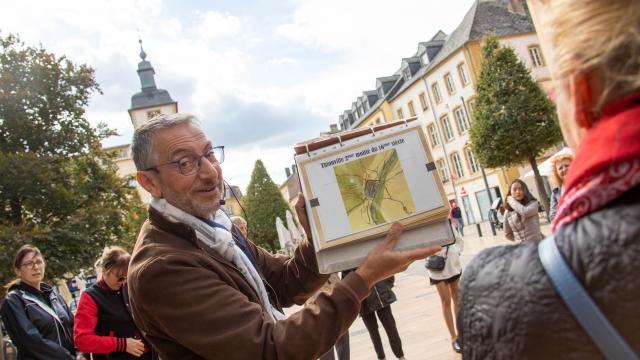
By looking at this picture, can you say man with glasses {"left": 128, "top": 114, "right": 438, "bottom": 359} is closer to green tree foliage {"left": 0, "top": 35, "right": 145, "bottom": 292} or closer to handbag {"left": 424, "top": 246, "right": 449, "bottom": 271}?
handbag {"left": 424, "top": 246, "right": 449, "bottom": 271}

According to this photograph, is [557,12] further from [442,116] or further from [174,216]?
[442,116]

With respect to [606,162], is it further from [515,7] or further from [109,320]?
[515,7]

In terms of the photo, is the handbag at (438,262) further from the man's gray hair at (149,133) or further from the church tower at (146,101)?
the church tower at (146,101)

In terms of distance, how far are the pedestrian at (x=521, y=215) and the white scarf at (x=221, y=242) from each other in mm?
4996

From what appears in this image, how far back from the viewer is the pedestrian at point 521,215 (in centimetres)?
638

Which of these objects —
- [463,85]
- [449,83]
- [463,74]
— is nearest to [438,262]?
[463,85]

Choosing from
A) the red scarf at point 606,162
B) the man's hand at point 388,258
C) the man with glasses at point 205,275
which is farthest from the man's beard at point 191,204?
the red scarf at point 606,162

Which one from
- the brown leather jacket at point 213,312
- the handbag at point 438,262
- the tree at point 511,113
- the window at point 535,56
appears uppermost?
the window at point 535,56

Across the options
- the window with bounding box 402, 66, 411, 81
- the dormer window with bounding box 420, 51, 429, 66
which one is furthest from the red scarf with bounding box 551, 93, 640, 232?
the window with bounding box 402, 66, 411, 81

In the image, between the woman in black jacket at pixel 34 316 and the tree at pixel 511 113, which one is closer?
the woman in black jacket at pixel 34 316

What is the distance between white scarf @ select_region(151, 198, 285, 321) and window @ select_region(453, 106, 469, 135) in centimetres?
3900

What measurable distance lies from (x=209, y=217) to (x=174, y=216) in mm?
187

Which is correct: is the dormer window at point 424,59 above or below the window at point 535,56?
above

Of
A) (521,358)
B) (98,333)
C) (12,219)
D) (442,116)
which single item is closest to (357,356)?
(98,333)
